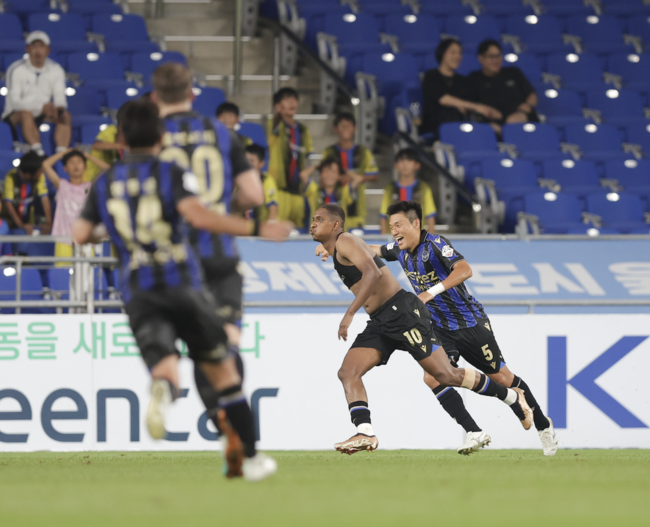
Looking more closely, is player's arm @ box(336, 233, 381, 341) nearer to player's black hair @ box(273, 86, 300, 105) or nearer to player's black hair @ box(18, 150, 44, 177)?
player's black hair @ box(18, 150, 44, 177)

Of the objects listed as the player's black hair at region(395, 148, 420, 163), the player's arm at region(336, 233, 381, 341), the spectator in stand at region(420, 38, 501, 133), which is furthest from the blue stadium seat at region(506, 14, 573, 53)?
the player's arm at region(336, 233, 381, 341)

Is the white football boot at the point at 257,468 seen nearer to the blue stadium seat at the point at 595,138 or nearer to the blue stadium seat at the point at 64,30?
the blue stadium seat at the point at 64,30

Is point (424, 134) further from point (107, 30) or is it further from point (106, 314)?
point (106, 314)

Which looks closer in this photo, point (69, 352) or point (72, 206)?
point (69, 352)

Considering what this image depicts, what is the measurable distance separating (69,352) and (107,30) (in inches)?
241

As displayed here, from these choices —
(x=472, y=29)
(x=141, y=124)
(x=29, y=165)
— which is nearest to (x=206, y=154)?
(x=141, y=124)

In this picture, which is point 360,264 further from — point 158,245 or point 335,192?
point 335,192

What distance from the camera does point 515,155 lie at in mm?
13672

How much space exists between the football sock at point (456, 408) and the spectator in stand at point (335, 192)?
3.76 metres

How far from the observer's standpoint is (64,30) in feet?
46.6

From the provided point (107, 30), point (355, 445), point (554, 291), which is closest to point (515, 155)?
point (554, 291)

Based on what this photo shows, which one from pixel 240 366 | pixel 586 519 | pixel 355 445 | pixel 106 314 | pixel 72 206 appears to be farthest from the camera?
pixel 72 206

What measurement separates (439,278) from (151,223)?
13.1 ft

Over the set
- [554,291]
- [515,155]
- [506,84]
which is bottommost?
[554,291]
